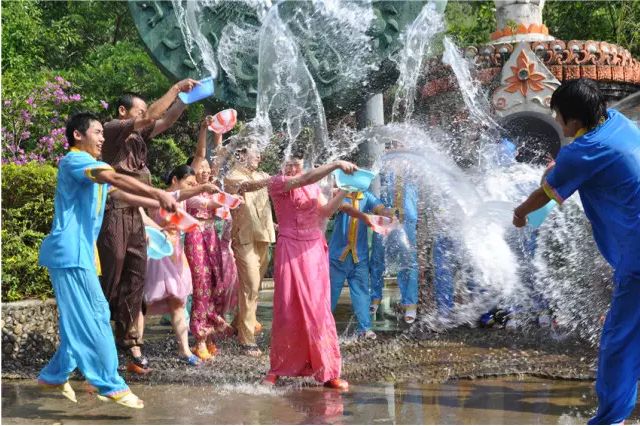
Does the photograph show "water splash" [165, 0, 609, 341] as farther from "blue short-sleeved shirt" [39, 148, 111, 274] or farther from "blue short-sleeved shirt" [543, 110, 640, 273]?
"blue short-sleeved shirt" [543, 110, 640, 273]

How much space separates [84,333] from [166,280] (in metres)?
1.53

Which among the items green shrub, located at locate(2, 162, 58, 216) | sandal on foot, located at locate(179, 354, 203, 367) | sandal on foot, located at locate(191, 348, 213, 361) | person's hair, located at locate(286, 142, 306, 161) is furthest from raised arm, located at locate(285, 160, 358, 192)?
green shrub, located at locate(2, 162, 58, 216)

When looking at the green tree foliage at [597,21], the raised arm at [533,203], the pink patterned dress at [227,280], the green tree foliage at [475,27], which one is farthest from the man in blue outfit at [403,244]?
the green tree foliage at [597,21]

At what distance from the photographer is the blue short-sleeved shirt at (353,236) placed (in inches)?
279

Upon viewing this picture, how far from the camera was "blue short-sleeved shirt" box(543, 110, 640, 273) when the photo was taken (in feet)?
12.1

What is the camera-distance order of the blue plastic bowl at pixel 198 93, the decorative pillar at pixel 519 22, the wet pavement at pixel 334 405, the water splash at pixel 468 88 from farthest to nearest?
the decorative pillar at pixel 519 22
the water splash at pixel 468 88
the blue plastic bowl at pixel 198 93
the wet pavement at pixel 334 405

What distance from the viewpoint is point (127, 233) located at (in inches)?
217

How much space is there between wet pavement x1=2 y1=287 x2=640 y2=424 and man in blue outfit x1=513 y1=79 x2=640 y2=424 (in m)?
0.57

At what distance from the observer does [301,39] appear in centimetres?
750

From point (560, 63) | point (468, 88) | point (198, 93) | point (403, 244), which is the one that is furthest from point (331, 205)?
point (560, 63)

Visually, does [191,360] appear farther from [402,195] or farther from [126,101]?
[402,195]

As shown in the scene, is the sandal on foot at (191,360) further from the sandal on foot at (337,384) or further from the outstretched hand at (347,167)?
the outstretched hand at (347,167)

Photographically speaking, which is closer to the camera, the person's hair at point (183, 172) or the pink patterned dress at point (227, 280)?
the person's hair at point (183, 172)

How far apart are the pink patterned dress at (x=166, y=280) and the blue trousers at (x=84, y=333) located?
57.1 inches
